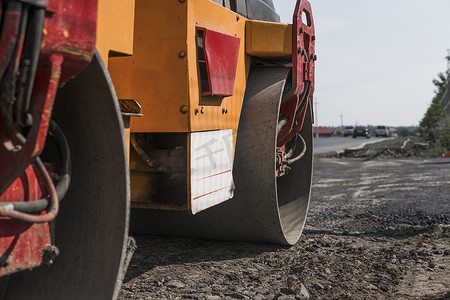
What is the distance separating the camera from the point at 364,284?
3463mm

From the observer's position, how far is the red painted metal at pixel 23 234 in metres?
1.54

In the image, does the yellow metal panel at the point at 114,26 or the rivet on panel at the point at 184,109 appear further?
the rivet on panel at the point at 184,109

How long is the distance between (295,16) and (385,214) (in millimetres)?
2974

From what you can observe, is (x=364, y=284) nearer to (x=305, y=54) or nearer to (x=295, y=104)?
(x=295, y=104)

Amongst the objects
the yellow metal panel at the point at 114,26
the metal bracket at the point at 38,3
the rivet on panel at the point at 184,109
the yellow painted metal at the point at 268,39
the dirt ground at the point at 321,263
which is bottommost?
the dirt ground at the point at 321,263

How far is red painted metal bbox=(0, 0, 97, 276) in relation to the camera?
4.61 feet

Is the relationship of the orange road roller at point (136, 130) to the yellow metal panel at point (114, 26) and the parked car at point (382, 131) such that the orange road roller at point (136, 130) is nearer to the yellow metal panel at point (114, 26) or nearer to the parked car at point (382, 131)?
the yellow metal panel at point (114, 26)

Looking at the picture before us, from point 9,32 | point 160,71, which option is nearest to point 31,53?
point 9,32

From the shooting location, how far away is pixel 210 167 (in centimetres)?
305

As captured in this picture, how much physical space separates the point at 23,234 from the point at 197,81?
147 cm

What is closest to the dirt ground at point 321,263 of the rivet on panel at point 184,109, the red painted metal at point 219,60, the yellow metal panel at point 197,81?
the yellow metal panel at point 197,81

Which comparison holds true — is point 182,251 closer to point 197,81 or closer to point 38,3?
point 197,81

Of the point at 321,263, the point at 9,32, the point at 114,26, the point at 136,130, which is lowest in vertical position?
the point at 321,263

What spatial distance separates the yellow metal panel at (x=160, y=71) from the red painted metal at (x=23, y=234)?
1154 mm
